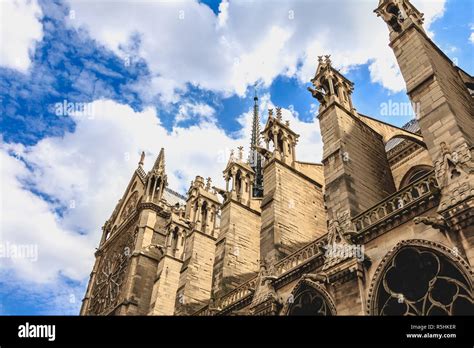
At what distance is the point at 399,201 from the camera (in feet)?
30.8

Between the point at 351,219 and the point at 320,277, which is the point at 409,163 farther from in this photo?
the point at 320,277

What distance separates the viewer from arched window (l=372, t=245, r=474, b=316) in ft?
24.3

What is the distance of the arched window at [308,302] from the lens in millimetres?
10117

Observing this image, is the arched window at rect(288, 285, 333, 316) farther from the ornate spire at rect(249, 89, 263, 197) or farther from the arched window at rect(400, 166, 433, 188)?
the ornate spire at rect(249, 89, 263, 197)

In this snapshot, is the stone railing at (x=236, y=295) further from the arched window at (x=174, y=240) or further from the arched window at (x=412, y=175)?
the arched window at (x=174, y=240)

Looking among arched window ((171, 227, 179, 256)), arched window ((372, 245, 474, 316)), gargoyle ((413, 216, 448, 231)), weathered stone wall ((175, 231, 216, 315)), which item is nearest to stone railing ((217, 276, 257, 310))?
weathered stone wall ((175, 231, 216, 315))

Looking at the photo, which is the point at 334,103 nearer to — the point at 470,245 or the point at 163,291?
the point at 470,245

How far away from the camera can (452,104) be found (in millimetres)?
9734

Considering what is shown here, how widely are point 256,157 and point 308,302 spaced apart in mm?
33656
